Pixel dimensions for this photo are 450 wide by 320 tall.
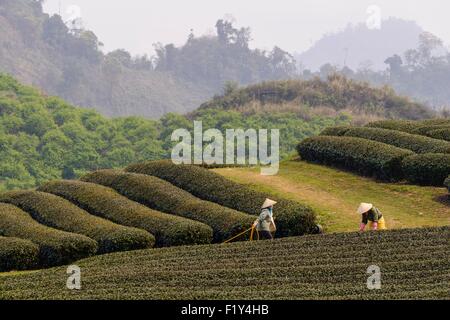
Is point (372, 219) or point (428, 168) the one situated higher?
point (428, 168)

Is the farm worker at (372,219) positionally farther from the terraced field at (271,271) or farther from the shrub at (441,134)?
the shrub at (441,134)

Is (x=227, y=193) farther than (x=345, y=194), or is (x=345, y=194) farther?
(x=345, y=194)

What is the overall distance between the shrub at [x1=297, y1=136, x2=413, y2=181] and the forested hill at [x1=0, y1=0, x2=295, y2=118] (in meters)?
89.9

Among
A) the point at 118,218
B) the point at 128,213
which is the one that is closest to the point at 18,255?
the point at 118,218

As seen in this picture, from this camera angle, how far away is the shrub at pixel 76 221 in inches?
973

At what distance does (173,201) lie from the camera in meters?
28.2

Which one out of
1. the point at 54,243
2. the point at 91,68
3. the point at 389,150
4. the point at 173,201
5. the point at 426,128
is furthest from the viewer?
the point at 91,68

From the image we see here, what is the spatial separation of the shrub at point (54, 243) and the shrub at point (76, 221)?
1.83ft

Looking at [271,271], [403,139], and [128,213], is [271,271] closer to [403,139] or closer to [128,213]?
[128,213]

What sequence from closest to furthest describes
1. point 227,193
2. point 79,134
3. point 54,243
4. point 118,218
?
1. point 54,243
2. point 118,218
3. point 227,193
4. point 79,134


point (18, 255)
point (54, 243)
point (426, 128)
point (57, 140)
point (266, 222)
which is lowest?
point (57, 140)

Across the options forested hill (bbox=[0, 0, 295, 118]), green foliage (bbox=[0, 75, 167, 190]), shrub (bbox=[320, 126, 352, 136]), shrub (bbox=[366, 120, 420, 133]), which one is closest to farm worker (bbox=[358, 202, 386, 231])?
shrub (bbox=[366, 120, 420, 133])

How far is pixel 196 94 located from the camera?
140m

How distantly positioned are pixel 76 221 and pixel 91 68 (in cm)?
10448
